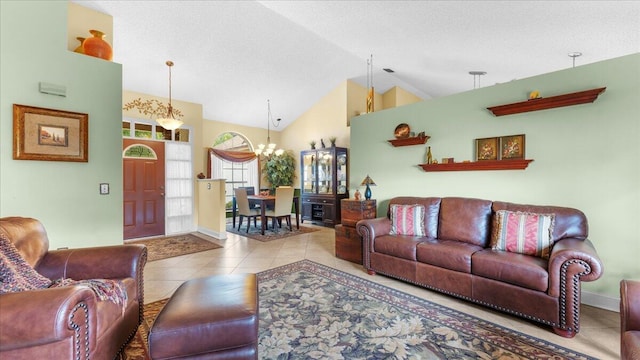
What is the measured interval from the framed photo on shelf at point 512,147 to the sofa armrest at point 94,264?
3.76 m

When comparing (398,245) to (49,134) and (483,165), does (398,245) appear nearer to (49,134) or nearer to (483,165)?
(483,165)

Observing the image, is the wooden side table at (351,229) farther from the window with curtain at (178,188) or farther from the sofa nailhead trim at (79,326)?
the window with curtain at (178,188)

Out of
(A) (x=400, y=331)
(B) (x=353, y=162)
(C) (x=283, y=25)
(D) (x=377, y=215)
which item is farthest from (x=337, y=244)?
(C) (x=283, y=25)

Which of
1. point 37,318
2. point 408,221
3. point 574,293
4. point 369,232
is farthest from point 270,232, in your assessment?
point 574,293

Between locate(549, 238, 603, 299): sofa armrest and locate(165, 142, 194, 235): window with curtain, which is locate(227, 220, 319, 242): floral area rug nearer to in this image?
locate(165, 142, 194, 235): window with curtain

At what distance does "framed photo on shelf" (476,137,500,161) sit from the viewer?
3217 mm

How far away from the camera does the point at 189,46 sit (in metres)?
4.43

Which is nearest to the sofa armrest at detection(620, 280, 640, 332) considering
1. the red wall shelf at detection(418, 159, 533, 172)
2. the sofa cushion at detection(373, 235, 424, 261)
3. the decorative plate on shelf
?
the sofa cushion at detection(373, 235, 424, 261)

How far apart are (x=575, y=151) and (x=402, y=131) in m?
1.91

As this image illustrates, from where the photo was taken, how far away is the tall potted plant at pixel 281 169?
25.1 feet

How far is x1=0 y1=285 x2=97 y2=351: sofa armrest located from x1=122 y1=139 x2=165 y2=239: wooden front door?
4.70 meters

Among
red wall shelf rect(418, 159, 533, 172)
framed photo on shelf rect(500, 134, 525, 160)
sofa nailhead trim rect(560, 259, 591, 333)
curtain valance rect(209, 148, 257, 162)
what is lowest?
sofa nailhead trim rect(560, 259, 591, 333)

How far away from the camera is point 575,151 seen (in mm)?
2723

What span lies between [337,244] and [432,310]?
1762mm
